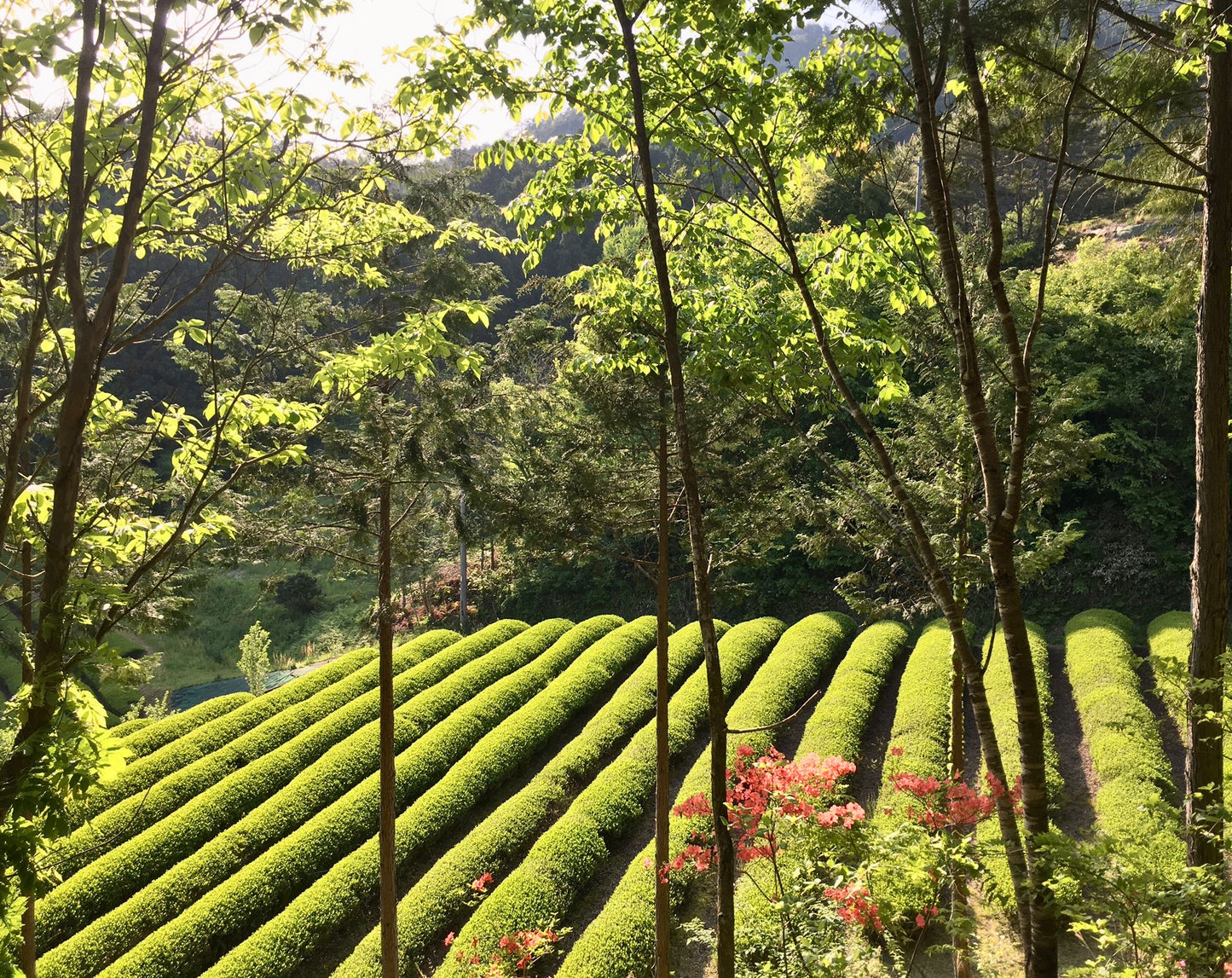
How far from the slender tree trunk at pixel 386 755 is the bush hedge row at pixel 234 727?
4.42 m

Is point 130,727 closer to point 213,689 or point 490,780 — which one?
point 490,780

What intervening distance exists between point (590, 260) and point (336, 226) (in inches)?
1830

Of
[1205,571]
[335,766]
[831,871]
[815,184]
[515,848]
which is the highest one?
[815,184]

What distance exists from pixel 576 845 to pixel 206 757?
6463mm

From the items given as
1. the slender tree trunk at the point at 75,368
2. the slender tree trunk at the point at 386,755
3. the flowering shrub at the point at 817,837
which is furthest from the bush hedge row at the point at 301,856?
the slender tree trunk at the point at 75,368

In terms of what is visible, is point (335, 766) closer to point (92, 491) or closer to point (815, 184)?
point (92, 491)

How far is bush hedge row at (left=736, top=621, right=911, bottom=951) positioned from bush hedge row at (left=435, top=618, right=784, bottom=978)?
75.6 inches

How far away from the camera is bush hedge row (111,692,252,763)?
12.6 metres

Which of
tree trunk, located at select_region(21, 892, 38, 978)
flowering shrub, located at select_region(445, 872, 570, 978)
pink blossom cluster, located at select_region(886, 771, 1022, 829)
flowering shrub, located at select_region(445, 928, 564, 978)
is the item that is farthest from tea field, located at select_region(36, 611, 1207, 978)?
pink blossom cluster, located at select_region(886, 771, 1022, 829)

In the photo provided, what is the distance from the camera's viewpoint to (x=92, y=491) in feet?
23.3

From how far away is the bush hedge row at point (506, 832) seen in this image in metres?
8.50

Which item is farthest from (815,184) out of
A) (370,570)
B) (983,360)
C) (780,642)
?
(370,570)

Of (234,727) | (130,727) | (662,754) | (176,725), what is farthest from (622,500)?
(130,727)

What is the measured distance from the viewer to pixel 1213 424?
17.6ft
